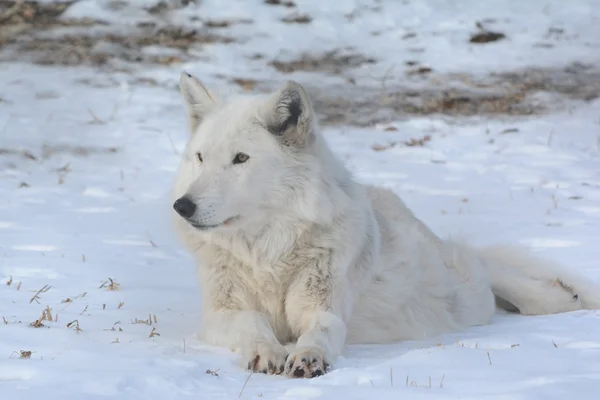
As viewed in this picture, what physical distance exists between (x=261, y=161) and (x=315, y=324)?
33.5 inches

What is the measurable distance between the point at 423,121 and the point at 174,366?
298 inches

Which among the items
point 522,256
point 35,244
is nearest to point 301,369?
point 522,256

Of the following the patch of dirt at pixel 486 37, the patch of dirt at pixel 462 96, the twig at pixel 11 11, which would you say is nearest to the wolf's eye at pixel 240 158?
the patch of dirt at pixel 462 96

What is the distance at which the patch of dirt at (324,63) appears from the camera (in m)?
12.8

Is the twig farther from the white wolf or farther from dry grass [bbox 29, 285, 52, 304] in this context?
the white wolf

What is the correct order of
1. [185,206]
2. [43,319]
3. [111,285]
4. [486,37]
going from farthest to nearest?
[486,37] → [111,285] → [43,319] → [185,206]

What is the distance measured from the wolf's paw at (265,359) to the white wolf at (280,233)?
16 cm

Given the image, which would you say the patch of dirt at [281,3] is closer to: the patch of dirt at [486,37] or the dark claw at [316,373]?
the patch of dirt at [486,37]

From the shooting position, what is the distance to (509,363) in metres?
3.59

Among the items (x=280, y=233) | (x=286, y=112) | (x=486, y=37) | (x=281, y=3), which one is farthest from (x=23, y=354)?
(x=281, y=3)

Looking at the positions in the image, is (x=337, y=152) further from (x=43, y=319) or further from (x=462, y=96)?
(x=43, y=319)

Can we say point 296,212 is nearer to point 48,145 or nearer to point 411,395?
point 411,395

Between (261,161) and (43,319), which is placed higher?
(261,161)

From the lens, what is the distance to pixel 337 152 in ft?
31.9
